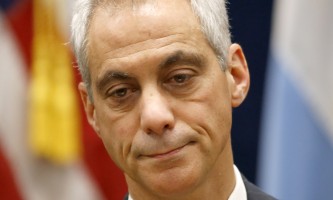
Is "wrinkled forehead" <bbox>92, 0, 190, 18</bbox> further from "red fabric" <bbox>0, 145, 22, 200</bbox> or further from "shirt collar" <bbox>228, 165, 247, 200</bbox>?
"red fabric" <bbox>0, 145, 22, 200</bbox>

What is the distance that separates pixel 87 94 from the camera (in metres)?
2.33

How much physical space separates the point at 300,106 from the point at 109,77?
1.71 m

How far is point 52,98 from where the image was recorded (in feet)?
13.2

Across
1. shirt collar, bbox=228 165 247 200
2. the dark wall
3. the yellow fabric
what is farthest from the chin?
the yellow fabric

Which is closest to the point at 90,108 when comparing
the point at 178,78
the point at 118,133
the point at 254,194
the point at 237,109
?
the point at 118,133

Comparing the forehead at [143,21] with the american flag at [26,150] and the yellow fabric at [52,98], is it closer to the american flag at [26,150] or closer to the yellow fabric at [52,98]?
the yellow fabric at [52,98]

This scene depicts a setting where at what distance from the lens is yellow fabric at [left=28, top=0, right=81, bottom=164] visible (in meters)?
4.01

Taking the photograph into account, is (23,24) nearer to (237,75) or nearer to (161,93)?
(237,75)

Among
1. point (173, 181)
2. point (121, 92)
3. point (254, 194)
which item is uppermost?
point (121, 92)

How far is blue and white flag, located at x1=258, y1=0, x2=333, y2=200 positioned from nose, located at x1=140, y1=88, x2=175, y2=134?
151cm

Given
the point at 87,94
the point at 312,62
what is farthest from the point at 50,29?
the point at 87,94

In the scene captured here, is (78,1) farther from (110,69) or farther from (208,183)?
(208,183)

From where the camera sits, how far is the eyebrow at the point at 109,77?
2.14m

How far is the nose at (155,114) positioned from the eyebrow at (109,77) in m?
0.06
